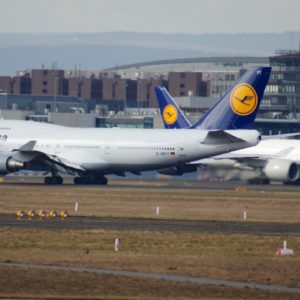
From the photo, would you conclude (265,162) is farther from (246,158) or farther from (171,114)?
(171,114)

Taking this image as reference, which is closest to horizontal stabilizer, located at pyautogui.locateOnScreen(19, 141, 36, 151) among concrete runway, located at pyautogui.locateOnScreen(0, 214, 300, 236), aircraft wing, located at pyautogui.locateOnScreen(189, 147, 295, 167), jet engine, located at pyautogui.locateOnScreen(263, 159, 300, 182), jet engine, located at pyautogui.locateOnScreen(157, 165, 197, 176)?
jet engine, located at pyautogui.locateOnScreen(157, 165, 197, 176)

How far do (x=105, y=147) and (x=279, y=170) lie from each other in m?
16.4

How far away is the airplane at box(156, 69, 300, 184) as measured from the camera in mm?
101531

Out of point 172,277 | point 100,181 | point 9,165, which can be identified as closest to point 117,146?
point 100,181

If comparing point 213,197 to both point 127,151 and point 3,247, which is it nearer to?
point 127,151

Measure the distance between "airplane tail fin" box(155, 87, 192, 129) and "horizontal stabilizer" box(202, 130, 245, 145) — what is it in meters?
25.8

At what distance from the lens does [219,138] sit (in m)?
91.8

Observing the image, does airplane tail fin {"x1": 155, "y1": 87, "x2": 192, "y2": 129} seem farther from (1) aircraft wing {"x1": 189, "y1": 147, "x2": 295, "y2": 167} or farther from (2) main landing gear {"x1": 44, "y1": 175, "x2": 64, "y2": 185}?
(2) main landing gear {"x1": 44, "y1": 175, "x2": 64, "y2": 185}

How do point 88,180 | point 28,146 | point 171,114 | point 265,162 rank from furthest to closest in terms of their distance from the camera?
point 171,114
point 265,162
point 88,180
point 28,146

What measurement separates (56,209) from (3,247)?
20.3 m

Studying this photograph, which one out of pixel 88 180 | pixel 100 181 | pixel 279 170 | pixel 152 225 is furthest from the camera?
pixel 279 170

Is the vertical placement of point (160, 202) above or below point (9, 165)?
below

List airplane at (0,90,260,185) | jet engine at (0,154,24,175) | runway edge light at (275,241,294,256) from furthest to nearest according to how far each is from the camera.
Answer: airplane at (0,90,260,185) → jet engine at (0,154,24,175) → runway edge light at (275,241,294,256)

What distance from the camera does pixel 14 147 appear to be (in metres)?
94.8
